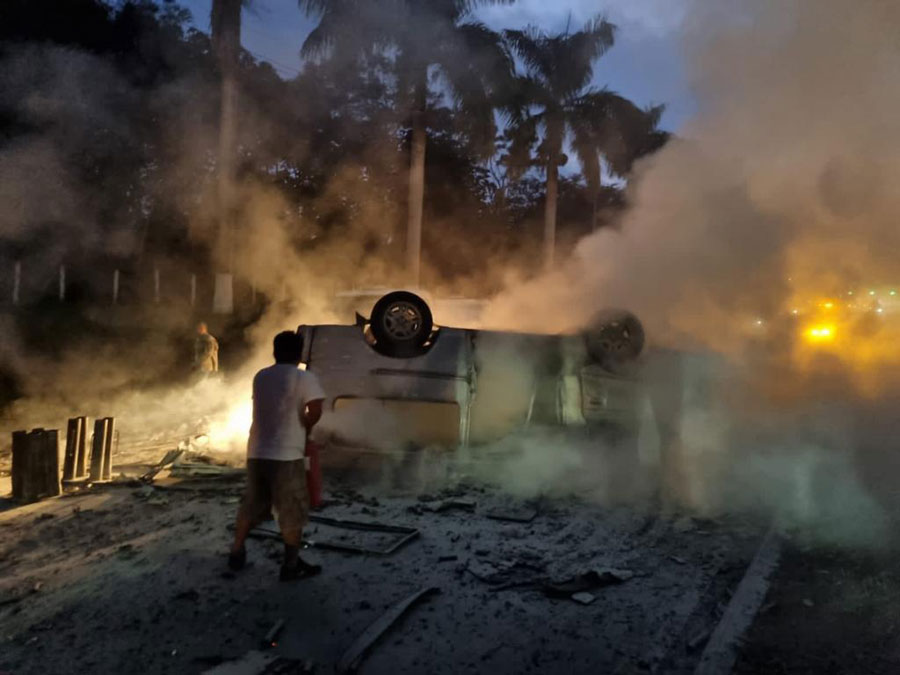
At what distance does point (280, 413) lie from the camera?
4.06 m

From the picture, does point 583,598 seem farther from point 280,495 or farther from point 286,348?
point 286,348

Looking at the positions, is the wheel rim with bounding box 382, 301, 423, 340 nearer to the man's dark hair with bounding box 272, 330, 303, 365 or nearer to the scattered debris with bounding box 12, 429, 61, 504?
the man's dark hair with bounding box 272, 330, 303, 365

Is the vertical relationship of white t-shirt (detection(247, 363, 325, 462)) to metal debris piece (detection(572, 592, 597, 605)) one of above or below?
above

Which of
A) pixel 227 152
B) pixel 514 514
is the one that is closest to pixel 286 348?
pixel 514 514

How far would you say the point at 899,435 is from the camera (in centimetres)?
870

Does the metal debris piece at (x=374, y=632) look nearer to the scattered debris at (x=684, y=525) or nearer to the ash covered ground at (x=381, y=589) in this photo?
the ash covered ground at (x=381, y=589)

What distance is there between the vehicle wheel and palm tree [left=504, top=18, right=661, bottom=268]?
14907 millimetres

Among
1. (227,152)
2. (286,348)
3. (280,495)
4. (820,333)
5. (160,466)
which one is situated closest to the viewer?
(280,495)

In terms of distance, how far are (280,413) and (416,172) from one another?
48.4 feet

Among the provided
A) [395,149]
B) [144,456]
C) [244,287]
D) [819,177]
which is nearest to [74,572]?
[144,456]

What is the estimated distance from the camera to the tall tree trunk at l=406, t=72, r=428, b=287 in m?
17.6

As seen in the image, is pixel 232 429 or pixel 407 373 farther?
pixel 232 429

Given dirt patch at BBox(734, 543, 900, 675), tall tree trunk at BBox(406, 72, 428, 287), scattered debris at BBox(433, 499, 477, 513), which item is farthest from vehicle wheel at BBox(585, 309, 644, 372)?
tall tree trunk at BBox(406, 72, 428, 287)

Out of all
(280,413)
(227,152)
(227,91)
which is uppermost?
(227,91)
